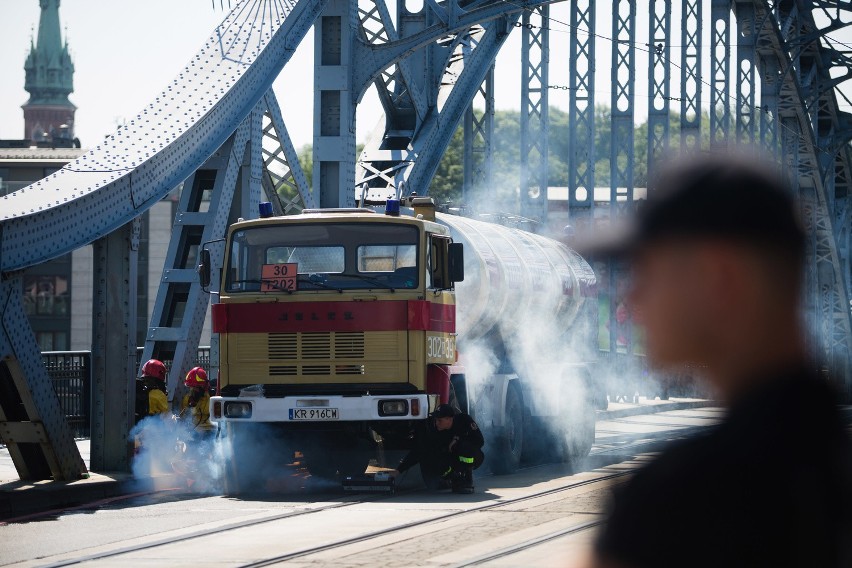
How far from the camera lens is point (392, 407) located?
15914 millimetres

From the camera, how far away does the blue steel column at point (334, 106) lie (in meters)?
23.5

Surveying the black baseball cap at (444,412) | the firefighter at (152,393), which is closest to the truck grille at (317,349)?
the black baseball cap at (444,412)

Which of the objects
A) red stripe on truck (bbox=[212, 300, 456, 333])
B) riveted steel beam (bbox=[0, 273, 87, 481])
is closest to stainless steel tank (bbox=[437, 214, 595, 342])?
red stripe on truck (bbox=[212, 300, 456, 333])

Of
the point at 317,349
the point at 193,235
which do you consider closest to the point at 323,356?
the point at 317,349

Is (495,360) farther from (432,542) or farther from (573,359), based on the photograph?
(432,542)

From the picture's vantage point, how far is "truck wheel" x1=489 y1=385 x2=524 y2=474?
1892 centimetres

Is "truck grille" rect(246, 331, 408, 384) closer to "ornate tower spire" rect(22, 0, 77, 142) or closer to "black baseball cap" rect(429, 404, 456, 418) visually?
"black baseball cap" rect(429, 404, 456, 418)

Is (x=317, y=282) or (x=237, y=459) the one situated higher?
(x=317, y=282)

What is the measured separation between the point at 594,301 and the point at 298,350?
371 inches

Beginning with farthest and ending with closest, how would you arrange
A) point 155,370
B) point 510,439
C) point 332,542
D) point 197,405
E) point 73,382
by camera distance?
point 73,382
point 510,439
point 197,405
point 155,370
point 332,542

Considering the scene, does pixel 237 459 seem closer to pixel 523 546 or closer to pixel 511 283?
pixel 511 283

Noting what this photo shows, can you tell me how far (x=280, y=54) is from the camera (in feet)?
71.5

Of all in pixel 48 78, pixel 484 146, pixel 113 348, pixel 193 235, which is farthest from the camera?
pixel 48 78

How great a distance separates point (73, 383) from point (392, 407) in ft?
27.8
